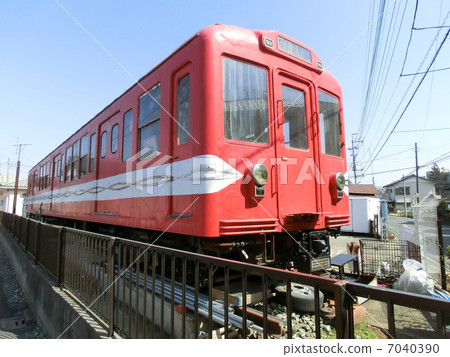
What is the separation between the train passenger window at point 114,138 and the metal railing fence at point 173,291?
173cm

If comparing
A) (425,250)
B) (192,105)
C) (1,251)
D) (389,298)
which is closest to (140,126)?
(192,105)

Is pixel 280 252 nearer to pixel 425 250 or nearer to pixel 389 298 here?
pixel 389 298

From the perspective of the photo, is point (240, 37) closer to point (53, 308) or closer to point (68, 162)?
point (53, 308)

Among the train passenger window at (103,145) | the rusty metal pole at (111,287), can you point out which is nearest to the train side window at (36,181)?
the train passenger window at (103,145)

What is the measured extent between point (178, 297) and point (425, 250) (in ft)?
21.1

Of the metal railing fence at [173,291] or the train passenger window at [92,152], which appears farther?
the train passenger window at [92,152]

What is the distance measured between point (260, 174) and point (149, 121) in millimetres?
Answer: 2035

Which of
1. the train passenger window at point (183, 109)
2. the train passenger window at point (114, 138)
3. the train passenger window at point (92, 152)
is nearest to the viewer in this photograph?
the train passenger window at point (183, 109)

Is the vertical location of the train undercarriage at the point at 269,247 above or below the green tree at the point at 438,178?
below

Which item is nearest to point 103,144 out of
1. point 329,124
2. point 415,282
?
point 329,124

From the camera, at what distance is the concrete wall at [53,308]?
365cm

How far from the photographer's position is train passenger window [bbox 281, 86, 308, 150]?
4.25 m

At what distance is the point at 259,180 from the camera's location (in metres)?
3.60

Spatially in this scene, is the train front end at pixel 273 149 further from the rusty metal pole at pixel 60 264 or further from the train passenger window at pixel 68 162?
the train passenger window at pixel 68 162
